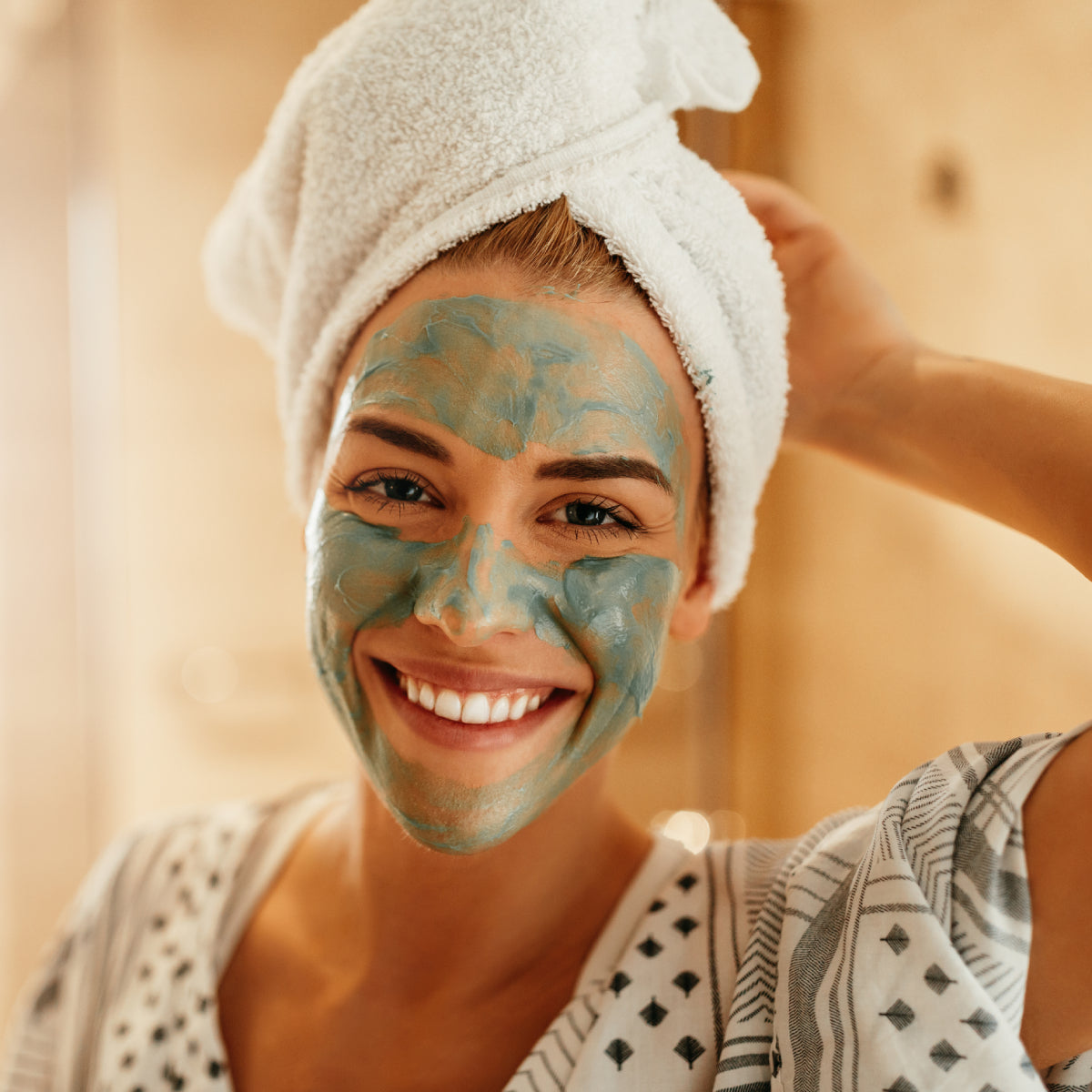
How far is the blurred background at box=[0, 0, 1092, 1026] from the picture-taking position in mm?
1229

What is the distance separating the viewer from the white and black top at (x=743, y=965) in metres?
0.52

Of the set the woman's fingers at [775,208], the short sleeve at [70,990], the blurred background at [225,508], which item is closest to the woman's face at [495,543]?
the woman's fingers at [775,208]

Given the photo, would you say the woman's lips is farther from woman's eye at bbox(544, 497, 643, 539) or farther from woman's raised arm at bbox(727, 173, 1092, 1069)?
woman's raised arm at bbox(727, 173, 1092, 1069)

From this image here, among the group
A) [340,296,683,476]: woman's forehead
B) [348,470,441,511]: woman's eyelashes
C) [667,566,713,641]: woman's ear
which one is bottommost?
[667,566,713,641]: woman's ear

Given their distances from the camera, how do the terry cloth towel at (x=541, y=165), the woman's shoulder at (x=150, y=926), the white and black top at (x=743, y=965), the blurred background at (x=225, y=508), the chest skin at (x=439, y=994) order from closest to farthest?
the white and black top at (x=743, y=965) < the terry cloth towel at (x=541, y=165) < the chest skin at (x=439, y=994) < the woman's shoulder at (x=150, y=926) < the blurred background at (x=225, y=508)

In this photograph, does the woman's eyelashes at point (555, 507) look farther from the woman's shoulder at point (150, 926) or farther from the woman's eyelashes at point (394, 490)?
the woman's shoulder at point (150, 926)

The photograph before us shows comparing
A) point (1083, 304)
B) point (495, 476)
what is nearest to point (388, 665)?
point (495, 476)

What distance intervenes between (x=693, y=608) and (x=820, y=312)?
26cm

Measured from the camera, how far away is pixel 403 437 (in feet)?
2.06

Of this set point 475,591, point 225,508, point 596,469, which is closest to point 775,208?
point 596,469

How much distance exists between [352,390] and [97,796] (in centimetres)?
141

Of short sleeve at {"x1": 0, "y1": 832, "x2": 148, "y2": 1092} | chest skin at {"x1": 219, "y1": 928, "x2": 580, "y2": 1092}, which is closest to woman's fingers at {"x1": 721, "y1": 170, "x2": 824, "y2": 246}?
chest skin at {"x1": 219, "y1": 928, "x2": 580, "y2": 1092}

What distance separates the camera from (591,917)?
764mm

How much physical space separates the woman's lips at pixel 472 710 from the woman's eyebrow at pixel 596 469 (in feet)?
0.45
